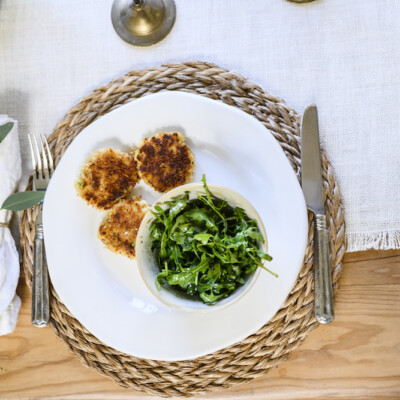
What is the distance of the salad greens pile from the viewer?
1029 mm

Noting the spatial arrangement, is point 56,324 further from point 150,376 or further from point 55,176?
point 55,176

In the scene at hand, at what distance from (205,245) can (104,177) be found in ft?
1.04

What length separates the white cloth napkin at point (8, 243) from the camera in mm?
1266

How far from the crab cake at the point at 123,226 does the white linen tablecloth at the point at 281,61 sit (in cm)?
35

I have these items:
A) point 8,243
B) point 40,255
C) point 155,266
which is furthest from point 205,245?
point 8,243

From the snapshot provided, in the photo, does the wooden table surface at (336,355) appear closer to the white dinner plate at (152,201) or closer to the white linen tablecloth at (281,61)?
the white linen tablecloth at (281,61)

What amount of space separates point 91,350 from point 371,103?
3.31 ft

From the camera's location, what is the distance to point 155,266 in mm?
1101

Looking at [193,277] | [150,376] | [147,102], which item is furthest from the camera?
[150,376]

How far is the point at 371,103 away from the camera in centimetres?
130

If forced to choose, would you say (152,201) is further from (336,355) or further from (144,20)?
(336,355)

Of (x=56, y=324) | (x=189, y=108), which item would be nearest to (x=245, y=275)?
(x=189, y=108)

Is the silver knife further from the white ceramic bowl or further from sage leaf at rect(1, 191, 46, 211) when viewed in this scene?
sage leaf at rect(1, 191, 46, 211)

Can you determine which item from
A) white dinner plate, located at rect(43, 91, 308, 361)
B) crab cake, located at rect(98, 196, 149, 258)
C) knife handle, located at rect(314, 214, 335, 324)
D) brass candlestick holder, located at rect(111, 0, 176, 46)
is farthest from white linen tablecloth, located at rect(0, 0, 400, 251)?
crab cake, located at rect(98, 196, 149, 258)
